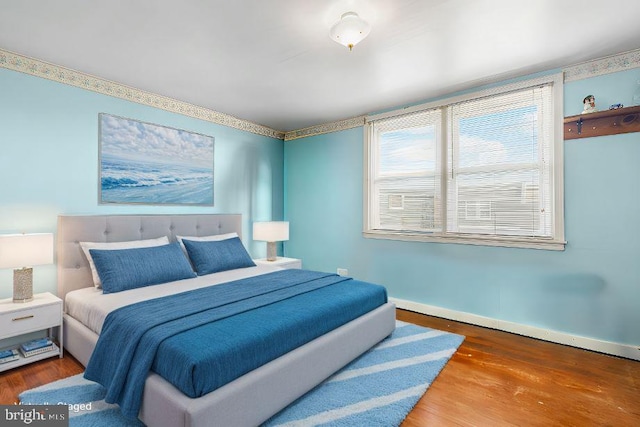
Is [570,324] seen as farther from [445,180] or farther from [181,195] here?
[181,195]

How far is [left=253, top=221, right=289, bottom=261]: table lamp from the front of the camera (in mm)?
4162

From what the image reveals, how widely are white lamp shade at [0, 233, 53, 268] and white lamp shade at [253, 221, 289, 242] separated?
2.16 meters

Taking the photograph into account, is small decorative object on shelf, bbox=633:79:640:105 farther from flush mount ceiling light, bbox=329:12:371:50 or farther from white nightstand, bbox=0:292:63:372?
white nightstand, bbox=0:292:63:372

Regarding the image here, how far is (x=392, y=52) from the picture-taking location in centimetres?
255

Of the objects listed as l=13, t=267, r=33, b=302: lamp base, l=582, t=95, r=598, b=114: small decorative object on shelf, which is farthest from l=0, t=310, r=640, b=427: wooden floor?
l=582, t=95, r=598, b=114: small decorative object on shelf

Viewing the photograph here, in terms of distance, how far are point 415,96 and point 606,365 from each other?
2.96 meters

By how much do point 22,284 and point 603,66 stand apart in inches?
197

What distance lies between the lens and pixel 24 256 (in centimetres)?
233

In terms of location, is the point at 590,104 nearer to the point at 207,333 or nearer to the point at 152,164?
the point at 207,333

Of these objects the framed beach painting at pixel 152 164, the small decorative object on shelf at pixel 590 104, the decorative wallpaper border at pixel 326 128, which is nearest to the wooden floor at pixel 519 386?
the framed beach painting at pixel 152 164

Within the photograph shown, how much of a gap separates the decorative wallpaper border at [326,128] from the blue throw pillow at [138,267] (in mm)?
2597

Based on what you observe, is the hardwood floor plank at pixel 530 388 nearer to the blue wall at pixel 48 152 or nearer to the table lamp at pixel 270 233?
the table lamp at pixel 270 233

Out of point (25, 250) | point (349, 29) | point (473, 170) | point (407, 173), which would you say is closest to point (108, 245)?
point (25, 250)

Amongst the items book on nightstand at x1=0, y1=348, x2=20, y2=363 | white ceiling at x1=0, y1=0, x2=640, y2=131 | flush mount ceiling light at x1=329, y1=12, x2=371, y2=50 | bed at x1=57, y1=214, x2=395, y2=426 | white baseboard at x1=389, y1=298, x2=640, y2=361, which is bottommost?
white baseboard at x1=389, y1=298, x2=640, y2=361
